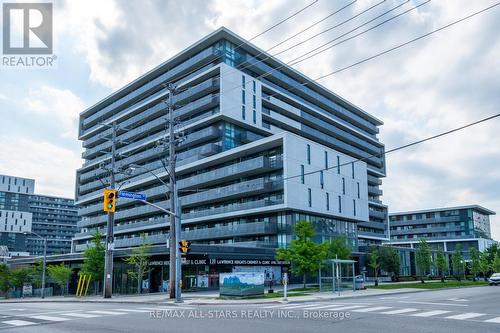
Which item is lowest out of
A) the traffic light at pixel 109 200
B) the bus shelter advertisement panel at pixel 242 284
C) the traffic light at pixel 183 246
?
the bus shelter advertisement panel at pixel 242 284

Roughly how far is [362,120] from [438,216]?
143ft

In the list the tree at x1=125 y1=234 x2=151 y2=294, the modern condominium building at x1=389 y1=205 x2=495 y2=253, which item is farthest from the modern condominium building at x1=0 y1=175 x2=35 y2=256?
the tree at x1=125 y1=234 x2=151 y2=294

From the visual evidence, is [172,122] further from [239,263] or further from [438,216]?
[438,216]

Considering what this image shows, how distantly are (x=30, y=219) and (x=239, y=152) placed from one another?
129292 millimetres

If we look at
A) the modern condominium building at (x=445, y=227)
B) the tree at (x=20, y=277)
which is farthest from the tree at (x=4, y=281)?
the modern condominium building at (x=445, y=227)

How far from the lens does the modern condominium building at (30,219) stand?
157500 millimetres

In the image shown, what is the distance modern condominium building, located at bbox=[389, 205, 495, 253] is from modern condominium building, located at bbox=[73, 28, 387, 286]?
Answer: 39.5 m

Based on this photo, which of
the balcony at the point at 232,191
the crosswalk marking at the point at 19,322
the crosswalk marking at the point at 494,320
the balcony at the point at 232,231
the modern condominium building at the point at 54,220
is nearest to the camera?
the crosswalk marking at the point at 494,320

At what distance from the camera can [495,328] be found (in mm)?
14203

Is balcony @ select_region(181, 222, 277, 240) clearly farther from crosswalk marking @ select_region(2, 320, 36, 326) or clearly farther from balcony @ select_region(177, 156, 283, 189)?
crosswalk marking @ select_region(2, 320, 36, 326)

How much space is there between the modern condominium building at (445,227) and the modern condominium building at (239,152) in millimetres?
39452

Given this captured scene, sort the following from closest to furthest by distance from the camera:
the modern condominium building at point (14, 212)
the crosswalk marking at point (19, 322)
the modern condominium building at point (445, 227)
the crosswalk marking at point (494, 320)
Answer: the crosswalk marking at point (494, 320), the crosswalk marking at point (19, 322), the modern condominium building at point (445, 227), the modern condominium building at point (14, 212)

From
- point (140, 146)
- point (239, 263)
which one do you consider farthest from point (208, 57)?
point (239, 263)

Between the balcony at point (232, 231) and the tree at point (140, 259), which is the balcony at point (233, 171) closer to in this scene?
the balcony at point (232, 231)
